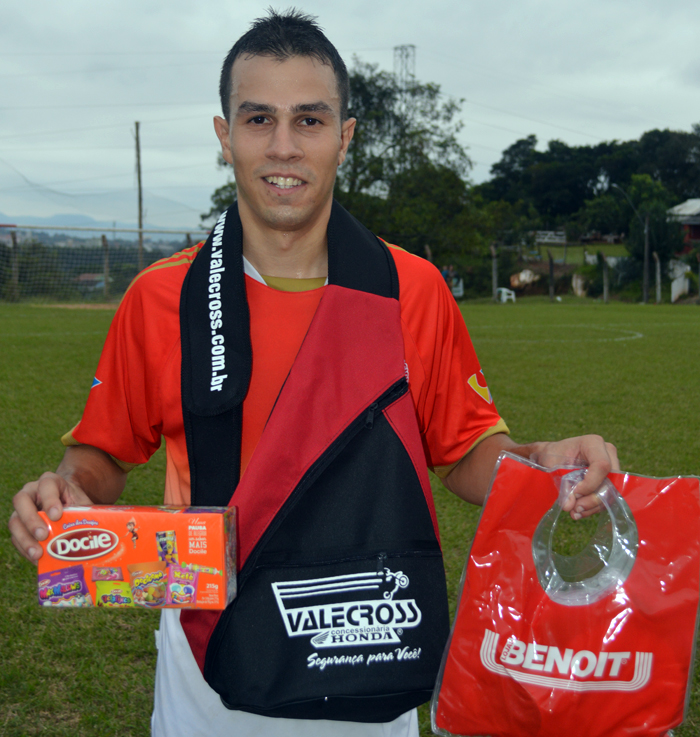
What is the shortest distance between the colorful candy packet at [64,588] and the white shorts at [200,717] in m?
0.28

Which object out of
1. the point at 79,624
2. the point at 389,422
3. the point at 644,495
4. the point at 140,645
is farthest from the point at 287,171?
the point at 79,624

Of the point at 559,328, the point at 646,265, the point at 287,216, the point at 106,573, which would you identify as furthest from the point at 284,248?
the point at 646,265

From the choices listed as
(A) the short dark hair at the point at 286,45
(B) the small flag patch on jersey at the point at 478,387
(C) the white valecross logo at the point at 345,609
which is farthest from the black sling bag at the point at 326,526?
(A) the short dark hair at the point at 286,45

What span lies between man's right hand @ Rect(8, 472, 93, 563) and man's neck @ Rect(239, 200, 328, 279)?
2.06 feet

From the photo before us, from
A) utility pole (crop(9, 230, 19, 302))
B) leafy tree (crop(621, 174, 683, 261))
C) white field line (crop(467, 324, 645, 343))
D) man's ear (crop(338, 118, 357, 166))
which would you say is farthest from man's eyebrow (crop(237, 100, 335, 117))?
leafy tree (crop(621, 174, 683, 261))

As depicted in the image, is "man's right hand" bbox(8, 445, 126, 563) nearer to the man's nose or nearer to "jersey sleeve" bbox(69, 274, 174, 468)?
"jersey sleeve" bbox(69, 274, 174, 468)

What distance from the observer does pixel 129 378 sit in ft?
5.29

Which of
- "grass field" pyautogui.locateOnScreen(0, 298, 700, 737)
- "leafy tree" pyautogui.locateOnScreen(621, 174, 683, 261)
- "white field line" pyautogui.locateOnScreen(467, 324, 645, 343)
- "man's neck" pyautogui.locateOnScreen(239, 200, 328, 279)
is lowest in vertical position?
"grass field" pyautogui.locateOnScreen(0, 298, 700, 737)

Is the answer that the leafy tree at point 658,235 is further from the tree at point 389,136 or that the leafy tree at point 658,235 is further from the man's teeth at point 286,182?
the man's teeth at point 286,182

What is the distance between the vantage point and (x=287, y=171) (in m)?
1.59

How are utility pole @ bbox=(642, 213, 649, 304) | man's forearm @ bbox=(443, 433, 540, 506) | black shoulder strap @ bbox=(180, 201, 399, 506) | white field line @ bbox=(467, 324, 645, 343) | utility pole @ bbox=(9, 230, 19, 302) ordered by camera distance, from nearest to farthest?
black shoulder strap @ bbox=(180, 201, 399, 506) < man's forearm @ bbox=(443, 433, 540, 506) < white field line @ bbox=(467, 324, 645, 343) < utility pole @ bbox=(9, 230, 19, 302) < utility pole @ bbox=(642, 213, 649, 304)

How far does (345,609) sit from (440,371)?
58 cm

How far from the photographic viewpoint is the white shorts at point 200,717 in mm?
1492

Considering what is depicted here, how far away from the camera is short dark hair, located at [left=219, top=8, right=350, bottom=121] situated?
1633 millimetres
